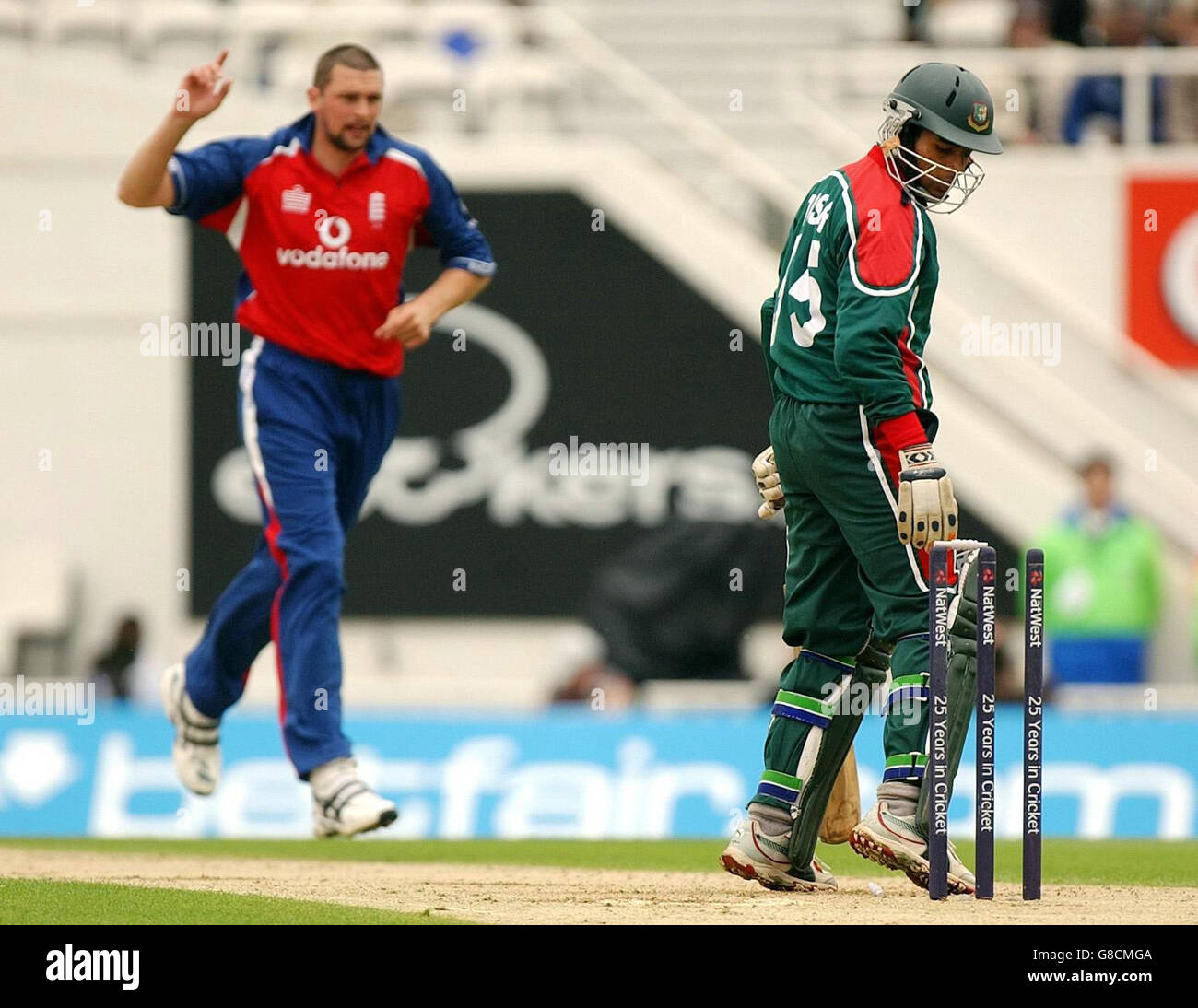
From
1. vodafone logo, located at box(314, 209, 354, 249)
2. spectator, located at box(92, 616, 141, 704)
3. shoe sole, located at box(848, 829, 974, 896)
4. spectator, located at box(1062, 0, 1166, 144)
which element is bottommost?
spectator, located at box(92, 616, 141, 704)

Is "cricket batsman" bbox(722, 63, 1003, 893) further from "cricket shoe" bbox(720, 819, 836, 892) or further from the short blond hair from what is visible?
the short blond hair

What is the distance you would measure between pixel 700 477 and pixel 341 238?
327 inches

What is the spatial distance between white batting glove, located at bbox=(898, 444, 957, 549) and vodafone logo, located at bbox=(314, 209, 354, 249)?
2790 millimetres

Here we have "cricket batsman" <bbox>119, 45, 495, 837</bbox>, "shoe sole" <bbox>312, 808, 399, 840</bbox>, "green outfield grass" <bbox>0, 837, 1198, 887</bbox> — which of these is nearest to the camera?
"shoe sole" <bbox>312, 808, 399, 840</bbox>

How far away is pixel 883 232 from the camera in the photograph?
6.69m

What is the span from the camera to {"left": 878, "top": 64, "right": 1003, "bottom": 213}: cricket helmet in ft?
22.6

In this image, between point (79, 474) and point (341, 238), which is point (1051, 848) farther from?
point (79, 474)

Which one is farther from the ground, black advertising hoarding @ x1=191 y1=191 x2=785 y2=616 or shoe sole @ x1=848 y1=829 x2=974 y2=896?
black advertising hoarding @ x1=191 y1=191 x2=785 y2=616

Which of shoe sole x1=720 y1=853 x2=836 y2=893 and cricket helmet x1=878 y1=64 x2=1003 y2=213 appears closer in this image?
cricket helmet x1=878 y1=64 x2=1003 y2=213

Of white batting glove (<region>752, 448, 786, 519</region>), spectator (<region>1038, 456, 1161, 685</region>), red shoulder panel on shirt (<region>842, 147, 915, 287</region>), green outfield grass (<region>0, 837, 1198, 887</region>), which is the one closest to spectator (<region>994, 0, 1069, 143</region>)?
spectator (<region>1038, 456, 1161, 685</region>)

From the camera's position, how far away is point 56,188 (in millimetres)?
17359

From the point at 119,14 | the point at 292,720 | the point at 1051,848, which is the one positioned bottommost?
the point at 1051,848

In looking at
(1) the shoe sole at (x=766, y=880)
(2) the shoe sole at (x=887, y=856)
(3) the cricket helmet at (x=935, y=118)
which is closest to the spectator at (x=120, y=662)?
(1) the shoe sole at (x=766, y=880)
